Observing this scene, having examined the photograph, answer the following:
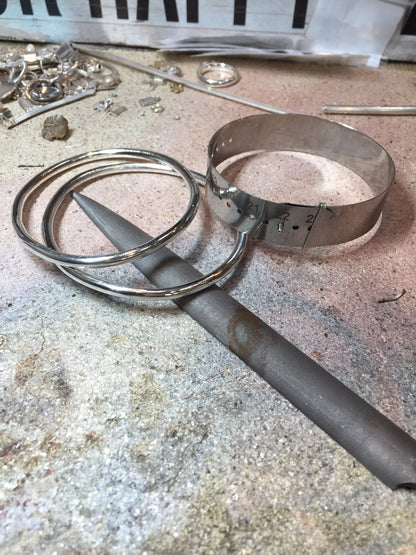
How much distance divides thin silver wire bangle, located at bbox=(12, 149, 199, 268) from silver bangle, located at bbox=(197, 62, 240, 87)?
1.24ft

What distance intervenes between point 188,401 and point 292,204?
297 mm

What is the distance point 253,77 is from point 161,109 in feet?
0.98

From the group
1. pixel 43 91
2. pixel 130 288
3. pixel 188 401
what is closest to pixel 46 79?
pixel 43 91

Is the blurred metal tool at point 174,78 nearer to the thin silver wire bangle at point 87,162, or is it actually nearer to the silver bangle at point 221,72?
the silver bangle at point 221,72

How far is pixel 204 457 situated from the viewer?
0.50 meters

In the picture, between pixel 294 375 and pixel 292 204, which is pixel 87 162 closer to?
pixel 292 204

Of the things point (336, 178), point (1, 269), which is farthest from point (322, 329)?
point (1, 269)

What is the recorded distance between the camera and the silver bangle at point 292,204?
0.64m

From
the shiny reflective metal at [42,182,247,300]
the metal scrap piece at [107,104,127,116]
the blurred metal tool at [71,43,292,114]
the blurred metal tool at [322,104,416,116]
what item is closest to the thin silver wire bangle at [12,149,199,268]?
the shiny reflective metal at [42,182,247,300]

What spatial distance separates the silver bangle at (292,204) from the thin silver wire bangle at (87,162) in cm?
6

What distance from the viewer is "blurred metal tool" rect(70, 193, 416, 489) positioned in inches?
18.8

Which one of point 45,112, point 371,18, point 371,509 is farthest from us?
point 371,18

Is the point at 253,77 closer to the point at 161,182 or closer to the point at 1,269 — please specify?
the point at 161,182

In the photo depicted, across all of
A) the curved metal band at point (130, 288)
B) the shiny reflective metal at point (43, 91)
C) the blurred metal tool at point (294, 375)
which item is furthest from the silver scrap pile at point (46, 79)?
the blurred metal tool at point (294, 375)
